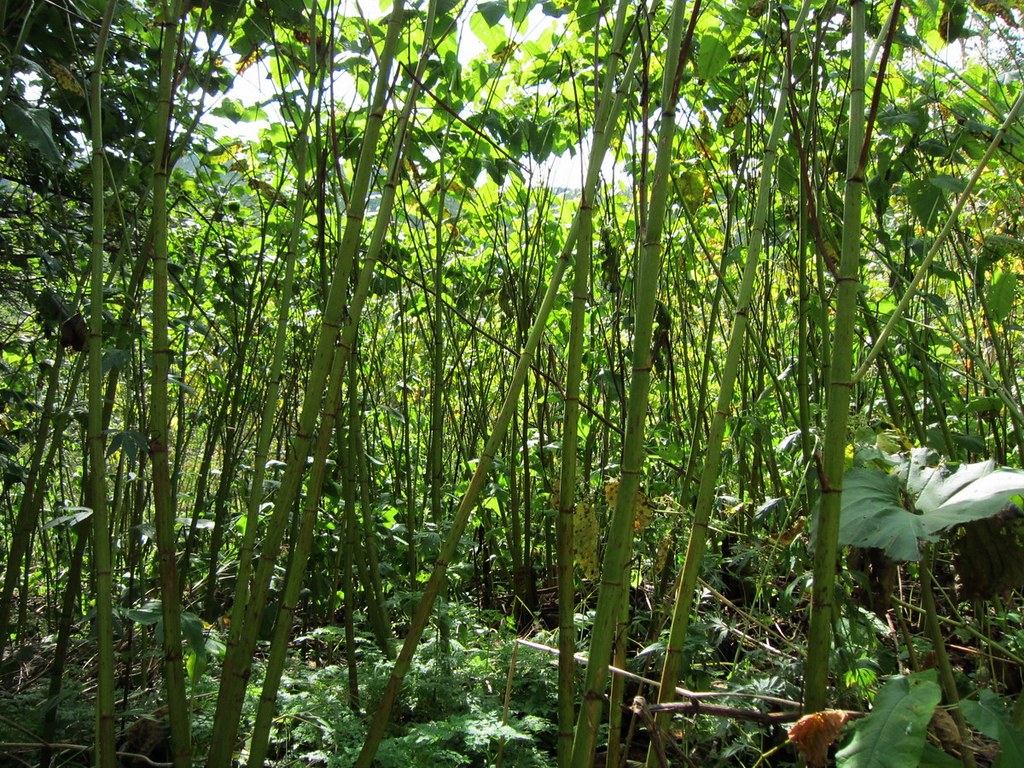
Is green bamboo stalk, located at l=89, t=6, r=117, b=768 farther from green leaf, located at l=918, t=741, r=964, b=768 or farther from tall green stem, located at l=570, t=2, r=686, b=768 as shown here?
green leaf, located at l=918, t=741, r=964, b=768

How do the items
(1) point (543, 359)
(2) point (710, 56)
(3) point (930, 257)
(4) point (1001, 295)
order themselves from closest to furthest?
1. (3) point (930, 257)
2. (2) point (710, 56)
3. (4) point (1001, 295)
4. (1) point (543, 359)

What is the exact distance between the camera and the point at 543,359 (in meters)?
2.81

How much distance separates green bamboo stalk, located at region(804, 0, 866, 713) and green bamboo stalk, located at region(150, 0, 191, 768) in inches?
32.4

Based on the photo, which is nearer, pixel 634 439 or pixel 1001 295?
pixel 634 439

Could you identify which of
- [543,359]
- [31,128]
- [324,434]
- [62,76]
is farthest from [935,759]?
[543,359]

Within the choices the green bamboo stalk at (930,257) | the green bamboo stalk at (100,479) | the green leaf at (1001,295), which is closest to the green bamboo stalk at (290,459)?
the green bamboo stalk at (100,479)

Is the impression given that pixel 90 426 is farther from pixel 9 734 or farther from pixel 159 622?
pixel 9 734

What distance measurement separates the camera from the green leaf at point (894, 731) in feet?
2.30

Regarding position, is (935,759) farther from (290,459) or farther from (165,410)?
(165,410)

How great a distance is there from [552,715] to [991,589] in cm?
106

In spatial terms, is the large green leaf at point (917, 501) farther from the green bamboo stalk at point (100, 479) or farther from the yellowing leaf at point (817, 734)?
the green bamboo stalk at point (100, 479)

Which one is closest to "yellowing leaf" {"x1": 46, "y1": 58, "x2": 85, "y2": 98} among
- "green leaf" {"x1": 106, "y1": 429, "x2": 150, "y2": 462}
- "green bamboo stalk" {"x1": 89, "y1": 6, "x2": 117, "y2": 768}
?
"green bamboo stalk" {"x1": 89, "y1": 6, "x2": 117, "y2": 768}

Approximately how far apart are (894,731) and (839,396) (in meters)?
0.32

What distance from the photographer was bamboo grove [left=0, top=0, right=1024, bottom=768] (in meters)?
0.92
